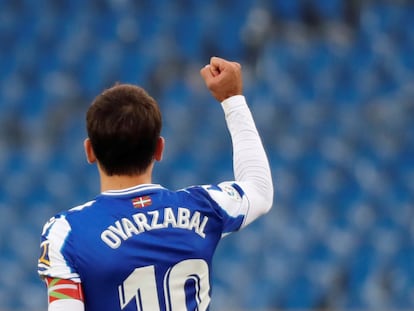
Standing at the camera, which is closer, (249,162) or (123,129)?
(123,129)

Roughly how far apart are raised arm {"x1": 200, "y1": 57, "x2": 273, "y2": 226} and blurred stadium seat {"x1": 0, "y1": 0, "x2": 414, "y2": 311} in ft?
11.3

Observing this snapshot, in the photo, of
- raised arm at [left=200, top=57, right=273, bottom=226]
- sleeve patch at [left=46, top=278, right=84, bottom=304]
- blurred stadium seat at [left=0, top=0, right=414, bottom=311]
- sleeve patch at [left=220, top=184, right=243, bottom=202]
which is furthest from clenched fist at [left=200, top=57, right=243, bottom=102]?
blurred stadium seat at [left=0, top=0, right=414, bottom=311]

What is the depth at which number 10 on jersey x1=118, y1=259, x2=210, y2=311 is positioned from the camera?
2.02 metres

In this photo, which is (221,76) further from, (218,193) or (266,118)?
(266,118)

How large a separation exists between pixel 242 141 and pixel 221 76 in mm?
156

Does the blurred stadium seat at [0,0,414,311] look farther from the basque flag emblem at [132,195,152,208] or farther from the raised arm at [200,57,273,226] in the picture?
the basque flag emblem at [132,195,152,208]

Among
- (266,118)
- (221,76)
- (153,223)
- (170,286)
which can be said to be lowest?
(170,286)

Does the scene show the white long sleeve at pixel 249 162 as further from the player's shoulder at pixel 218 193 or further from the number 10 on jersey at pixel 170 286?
the number 10 on jersey at pixel 170 286

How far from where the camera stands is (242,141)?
2.30 meters

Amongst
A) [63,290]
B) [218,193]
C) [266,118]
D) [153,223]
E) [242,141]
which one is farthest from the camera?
[266,118]

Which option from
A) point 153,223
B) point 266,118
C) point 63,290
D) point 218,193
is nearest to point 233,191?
point 218,193

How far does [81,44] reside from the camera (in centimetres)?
620

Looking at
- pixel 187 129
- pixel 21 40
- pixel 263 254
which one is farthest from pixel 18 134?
pixel 263 254

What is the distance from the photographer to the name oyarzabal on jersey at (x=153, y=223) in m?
2.04
